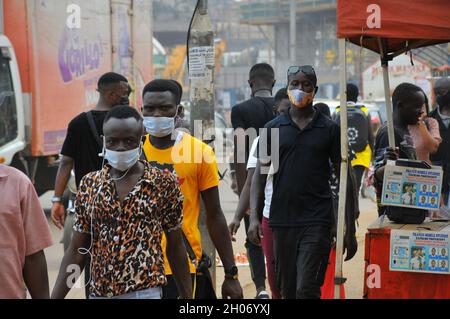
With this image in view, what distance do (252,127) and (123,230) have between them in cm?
401

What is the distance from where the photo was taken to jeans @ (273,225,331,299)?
235 inches

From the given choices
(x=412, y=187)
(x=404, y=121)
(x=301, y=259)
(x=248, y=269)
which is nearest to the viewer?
(x=301, y=259)

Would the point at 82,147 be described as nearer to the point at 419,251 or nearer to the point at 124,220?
the point at 419,251

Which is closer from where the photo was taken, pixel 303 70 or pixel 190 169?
pixel 190 169

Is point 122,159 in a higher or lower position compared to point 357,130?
higher

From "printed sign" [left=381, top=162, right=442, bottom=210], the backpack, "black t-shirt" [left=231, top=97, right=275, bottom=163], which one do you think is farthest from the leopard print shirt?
the backpack

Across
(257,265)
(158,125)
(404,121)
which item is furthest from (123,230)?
(257,265)

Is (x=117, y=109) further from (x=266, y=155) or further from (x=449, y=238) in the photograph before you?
(x=449, y=238)

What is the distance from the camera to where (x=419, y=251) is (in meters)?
6.23
